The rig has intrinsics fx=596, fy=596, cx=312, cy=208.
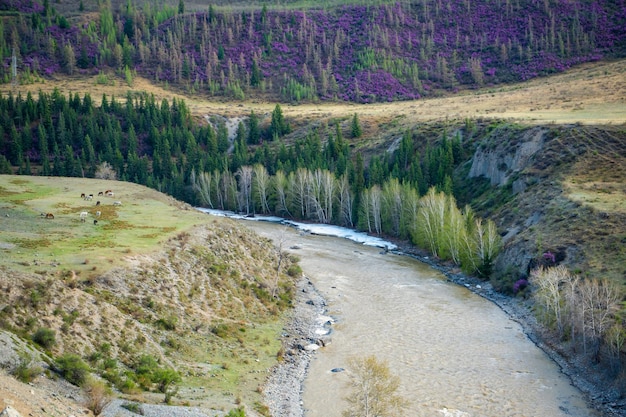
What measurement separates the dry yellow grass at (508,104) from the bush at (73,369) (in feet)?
269

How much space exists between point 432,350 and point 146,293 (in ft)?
78.8

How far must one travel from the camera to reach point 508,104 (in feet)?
460

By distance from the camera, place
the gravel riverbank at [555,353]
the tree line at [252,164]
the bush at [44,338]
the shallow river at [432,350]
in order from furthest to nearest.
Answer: the tree line at [252,164] < the shallow river at [432,350] < the gravel riverbank at [555,353] < the bush at [44,338]

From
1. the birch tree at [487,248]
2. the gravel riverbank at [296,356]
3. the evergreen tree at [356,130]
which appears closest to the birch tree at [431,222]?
the birch tree at [487,248]

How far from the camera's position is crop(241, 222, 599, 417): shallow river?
135 ft

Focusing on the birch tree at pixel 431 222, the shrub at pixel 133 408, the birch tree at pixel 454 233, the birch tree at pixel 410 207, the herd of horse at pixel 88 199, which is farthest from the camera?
the birch tree at pixel 410 207

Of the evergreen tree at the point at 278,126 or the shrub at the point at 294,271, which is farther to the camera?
the evergreen tree at the point at 278,126

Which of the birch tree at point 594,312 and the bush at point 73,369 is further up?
the bush at point 73,369

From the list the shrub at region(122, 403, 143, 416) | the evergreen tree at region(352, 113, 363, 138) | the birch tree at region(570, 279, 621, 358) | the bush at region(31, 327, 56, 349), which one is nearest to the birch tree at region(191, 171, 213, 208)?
the evergreen tree at region(352, 113, 363, 138)

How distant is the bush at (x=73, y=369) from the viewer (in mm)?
31906

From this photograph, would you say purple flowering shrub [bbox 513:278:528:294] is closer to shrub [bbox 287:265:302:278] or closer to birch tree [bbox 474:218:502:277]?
birch tree [bbox 474:218:502:277]

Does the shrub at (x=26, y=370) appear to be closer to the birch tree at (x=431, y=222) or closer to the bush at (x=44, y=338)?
the bush at (x=44, y=338)

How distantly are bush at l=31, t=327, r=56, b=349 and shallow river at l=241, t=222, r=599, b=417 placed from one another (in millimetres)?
16948

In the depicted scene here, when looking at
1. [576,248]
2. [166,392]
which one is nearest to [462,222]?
[576,248]
